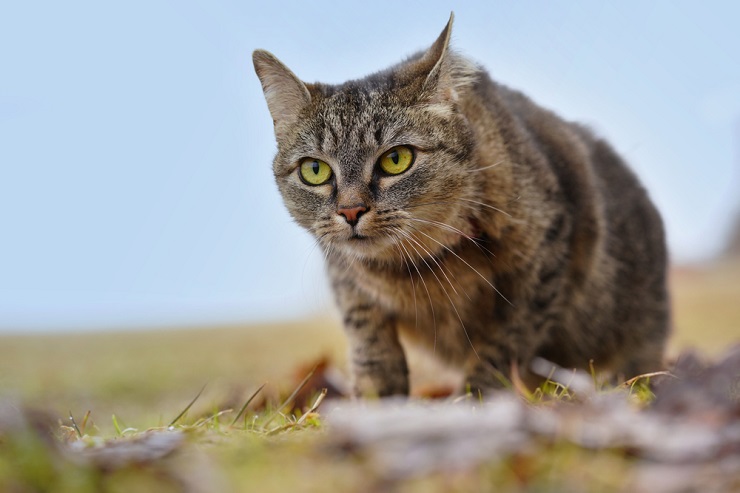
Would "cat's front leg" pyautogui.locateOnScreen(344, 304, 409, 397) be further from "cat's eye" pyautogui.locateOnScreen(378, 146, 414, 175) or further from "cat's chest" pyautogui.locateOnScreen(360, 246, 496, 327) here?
"cat's eye" pyautogui.locateOnScreen(378, 146, 414, 175)

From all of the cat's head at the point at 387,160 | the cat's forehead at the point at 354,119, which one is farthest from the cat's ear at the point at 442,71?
the cat's forehead at the point at 354,119

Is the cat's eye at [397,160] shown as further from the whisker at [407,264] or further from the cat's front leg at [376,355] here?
the cat's front leg at [376,355]

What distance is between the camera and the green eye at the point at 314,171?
284 centimetres

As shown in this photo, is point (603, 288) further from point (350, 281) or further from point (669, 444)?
point (669, 444)

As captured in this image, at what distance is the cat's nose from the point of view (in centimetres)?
257

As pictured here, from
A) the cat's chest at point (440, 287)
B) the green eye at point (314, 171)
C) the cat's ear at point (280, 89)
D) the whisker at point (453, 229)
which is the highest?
the cat's ear at point (280, 89)

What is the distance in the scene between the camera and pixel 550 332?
3.20 metres

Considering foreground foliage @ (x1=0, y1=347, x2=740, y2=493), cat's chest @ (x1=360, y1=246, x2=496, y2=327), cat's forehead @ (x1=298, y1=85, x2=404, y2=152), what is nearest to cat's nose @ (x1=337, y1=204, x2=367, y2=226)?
cat's forehead @ (x1=298, y1=85, x2=404, y2=152)

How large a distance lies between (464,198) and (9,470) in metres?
1.95

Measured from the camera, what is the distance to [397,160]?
272cm

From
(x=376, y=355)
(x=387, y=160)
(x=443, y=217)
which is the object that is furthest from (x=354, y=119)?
(x=376, y=355)

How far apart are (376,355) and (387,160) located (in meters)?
0.93

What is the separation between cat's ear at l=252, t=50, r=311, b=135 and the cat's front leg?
2.99 feet

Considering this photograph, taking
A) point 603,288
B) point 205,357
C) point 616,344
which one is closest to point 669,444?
point 603,288
